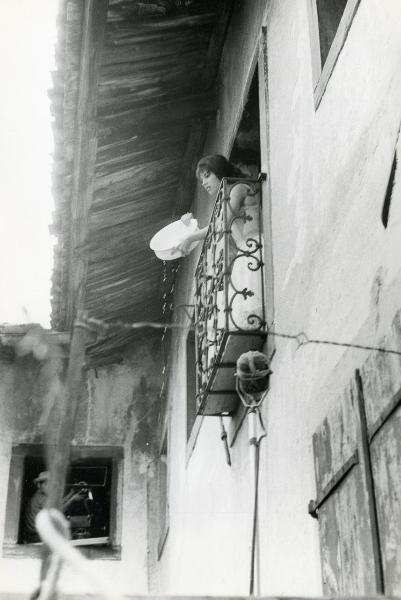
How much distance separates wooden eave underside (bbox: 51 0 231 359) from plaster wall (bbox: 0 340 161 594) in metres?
1.85

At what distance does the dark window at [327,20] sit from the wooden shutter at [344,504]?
2.38 m

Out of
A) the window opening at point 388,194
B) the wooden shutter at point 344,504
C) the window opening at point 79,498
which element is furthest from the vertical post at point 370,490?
the window opening at point 79,498

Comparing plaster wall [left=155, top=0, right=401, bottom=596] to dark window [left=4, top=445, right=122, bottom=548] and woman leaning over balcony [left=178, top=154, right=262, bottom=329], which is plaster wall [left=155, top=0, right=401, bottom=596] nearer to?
woman leaning over balcony [left=178, top=154, right=262, bottom=329]

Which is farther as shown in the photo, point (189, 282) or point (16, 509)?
point (16, 509)

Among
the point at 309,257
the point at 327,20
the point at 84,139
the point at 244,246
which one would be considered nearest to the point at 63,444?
the point at 309,257

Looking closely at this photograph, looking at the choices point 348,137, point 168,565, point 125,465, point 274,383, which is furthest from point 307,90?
point 125,465

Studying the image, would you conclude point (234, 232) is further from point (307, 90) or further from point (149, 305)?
point (149, 305)

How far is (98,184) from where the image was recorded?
34.8 ft

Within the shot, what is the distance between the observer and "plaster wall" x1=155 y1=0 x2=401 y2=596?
4320 mm

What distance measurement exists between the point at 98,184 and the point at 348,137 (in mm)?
6049

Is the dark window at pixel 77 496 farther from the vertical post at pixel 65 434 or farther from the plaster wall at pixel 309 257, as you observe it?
the vertical post at pixel 65 434

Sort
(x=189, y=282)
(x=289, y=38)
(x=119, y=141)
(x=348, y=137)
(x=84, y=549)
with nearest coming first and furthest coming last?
(x=348, y=137)
(x=289, y=38)
(x=119, y=141)
(x=189, y=282)
(x=84, y=549)

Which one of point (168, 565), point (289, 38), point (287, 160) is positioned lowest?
point (168, 565)

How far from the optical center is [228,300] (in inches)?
261
